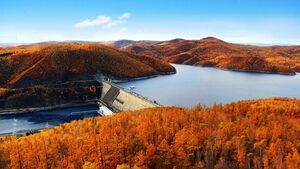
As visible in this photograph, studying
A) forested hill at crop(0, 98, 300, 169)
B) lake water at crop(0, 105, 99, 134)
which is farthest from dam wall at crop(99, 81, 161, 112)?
forested hill at crop(0, 98, 300, 169)

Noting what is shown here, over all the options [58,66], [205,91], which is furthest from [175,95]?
[58,66]

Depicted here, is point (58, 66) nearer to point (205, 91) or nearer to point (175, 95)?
point (175, 95)

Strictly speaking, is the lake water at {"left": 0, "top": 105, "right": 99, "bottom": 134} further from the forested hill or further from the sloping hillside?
the forested hill

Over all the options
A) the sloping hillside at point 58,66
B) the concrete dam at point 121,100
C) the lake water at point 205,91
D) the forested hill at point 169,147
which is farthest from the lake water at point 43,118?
the forested hill at point 169,147

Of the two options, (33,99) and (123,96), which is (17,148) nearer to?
(123,96)

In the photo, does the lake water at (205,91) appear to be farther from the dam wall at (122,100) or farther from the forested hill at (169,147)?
the forested hill at (169,147)
